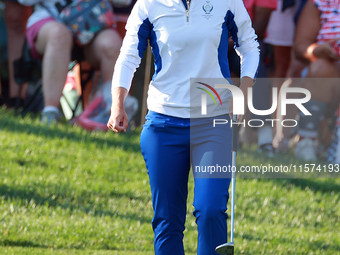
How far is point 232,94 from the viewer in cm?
287

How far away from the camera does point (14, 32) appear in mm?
7137

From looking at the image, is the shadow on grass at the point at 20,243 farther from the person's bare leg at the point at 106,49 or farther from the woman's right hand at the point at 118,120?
the person's bare leg at the point at 106,49

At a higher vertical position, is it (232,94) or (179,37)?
(179,37)

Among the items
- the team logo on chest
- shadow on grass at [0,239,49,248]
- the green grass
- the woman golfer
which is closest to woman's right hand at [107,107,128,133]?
the woman golfer

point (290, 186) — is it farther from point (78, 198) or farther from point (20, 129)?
point (20, 129)

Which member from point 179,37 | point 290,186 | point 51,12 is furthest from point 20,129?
point 179,37

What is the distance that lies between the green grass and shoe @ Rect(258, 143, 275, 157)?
142 mm

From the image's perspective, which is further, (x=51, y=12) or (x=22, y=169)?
(x=51, y=12)

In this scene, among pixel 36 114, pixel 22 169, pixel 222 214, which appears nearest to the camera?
pixel 222 214

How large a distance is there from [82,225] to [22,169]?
3.80 ft

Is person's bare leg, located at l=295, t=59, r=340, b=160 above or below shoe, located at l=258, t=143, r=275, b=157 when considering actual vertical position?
above

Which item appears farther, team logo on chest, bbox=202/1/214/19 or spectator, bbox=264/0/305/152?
spectator, bbox=264/0/305/152

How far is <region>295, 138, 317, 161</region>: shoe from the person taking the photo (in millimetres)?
6074

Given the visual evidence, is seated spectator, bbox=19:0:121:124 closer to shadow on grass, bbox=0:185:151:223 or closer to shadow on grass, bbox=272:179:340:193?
shadow on grass, bbox=0:185:151:223
